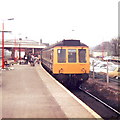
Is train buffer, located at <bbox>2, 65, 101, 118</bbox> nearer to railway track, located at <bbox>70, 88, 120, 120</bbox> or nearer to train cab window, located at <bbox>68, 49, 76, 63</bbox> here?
railway track, located at <bbox>70, 88, 120, 120</bbox>

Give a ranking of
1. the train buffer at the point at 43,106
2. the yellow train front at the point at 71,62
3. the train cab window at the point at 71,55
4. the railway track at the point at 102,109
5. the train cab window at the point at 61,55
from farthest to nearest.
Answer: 1. the train cab window at the point at 71,55
2. the train cab window at the point at 61,55
3. the yellow train front at the point at 71,62
4. the railway track at the point at 102,109
5. the train buffer at the point at 43,106

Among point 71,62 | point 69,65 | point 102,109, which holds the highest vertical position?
point 71,62

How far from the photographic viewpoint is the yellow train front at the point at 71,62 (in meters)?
17.3

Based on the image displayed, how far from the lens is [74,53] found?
57.8 feet

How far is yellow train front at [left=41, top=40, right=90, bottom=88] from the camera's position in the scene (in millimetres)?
17297

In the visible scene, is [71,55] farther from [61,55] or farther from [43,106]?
[43,106]

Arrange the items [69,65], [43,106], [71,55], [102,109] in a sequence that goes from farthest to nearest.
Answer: [71,55]
[69,65]
[102,109]
[43,106]

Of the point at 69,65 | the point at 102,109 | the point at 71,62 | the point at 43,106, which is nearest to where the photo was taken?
the point at 43,106

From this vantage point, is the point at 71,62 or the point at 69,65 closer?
the point at 69,65

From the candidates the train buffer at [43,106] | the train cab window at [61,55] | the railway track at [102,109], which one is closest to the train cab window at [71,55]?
the train cab window at [61,55]

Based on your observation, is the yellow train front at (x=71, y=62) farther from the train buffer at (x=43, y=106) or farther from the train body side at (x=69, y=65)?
the train buffer at (x=43, y=106)

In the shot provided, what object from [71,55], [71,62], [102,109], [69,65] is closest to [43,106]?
[102,109]

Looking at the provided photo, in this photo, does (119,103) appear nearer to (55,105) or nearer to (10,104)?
(55,105)

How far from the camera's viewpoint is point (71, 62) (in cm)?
1745
